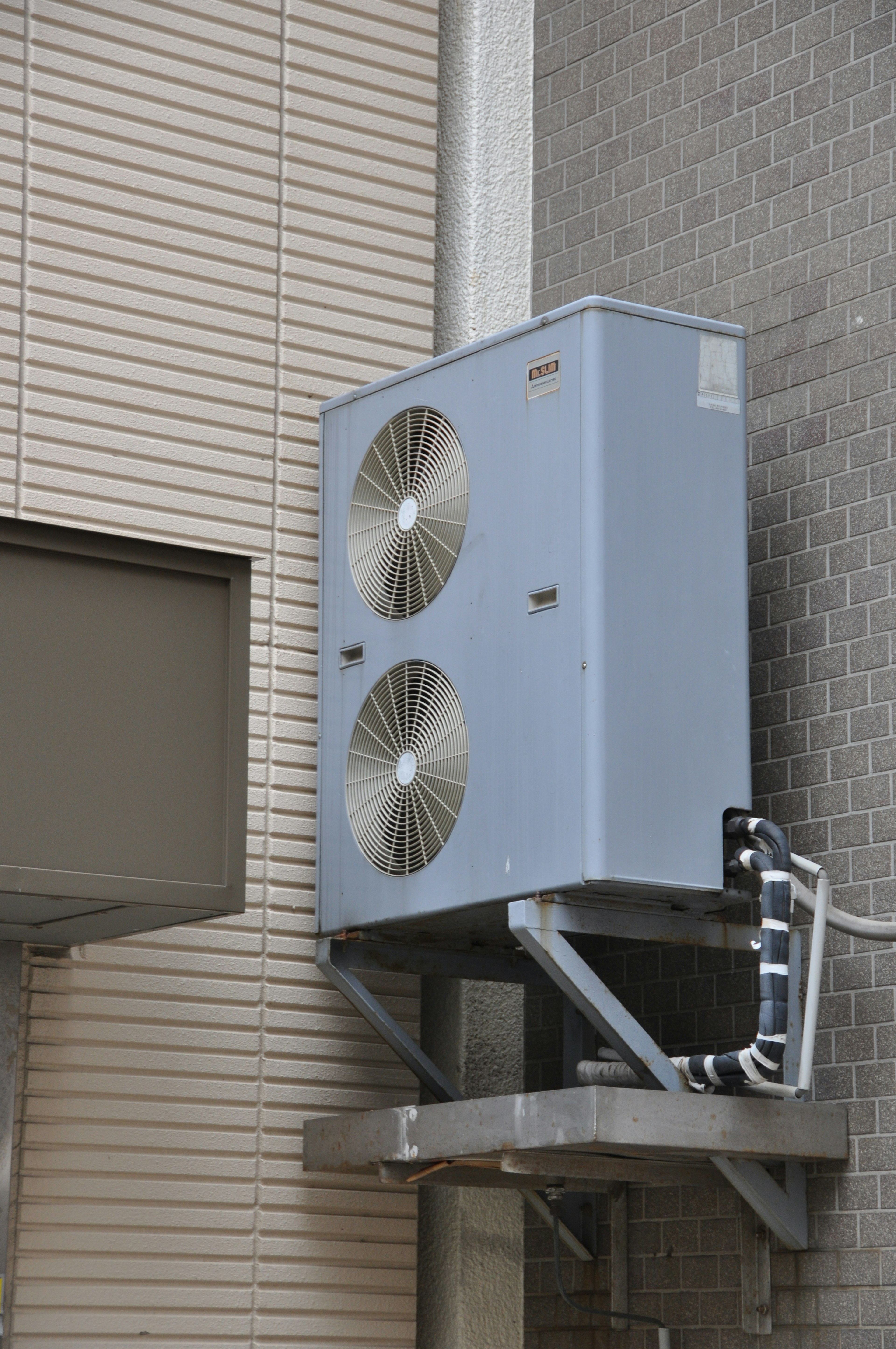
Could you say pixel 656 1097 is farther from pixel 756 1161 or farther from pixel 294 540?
pixel 294 540

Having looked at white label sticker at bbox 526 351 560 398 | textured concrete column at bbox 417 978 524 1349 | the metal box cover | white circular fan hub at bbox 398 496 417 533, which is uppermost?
white label sticker at bbox 526 351 560 398

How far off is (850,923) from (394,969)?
5.41 ft

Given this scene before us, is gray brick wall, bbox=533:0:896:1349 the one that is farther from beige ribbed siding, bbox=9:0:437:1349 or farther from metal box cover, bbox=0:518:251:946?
metal box cover, bbox=0:518:251:946

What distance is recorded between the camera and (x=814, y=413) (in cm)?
659

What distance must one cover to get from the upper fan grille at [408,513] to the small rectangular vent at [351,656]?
6.0 inches

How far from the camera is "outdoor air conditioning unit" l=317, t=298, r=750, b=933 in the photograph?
223 inches

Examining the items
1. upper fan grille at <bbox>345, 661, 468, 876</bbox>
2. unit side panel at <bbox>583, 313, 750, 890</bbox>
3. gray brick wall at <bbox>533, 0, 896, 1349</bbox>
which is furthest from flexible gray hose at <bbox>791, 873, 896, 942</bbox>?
upper fan grille at <bbox>345, 661, 468, 876</bbox>

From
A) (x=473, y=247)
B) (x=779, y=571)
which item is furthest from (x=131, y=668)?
(x=473, y=247)

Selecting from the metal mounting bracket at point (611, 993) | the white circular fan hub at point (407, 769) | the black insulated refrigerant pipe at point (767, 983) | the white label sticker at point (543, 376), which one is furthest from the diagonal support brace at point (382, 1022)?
the white label sticker at point (543, 376)

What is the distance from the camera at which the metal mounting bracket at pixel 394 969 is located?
21.5 ft

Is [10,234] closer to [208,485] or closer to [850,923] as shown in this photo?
[208,485]

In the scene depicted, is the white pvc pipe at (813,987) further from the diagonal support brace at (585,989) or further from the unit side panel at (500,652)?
the unit side panel at (500,652)

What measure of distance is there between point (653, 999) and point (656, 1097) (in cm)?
149

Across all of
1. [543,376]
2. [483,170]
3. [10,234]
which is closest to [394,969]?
[543,376]
